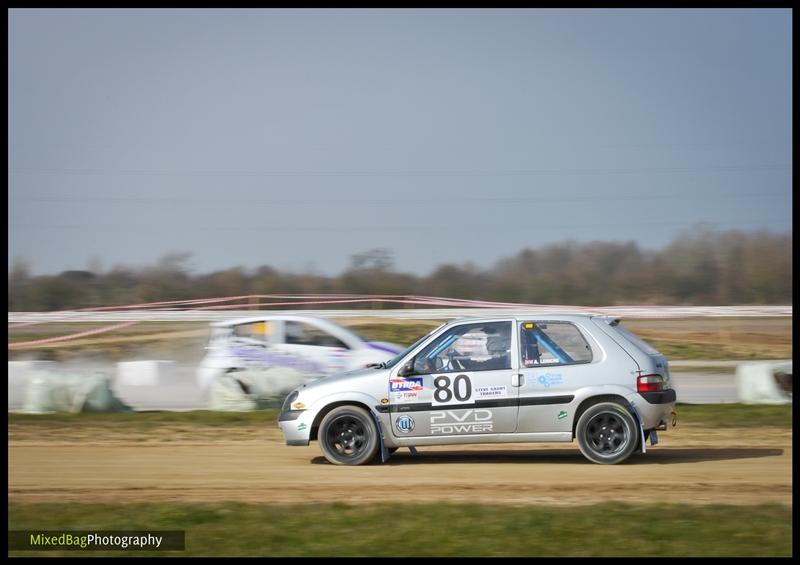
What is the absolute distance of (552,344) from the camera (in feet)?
32.0

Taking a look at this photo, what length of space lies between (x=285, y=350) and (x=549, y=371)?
6437 mm

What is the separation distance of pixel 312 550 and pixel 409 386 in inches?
136

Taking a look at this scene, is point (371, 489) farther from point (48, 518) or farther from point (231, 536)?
point (48, 518)

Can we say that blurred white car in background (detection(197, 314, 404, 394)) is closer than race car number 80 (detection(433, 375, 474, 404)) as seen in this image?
No

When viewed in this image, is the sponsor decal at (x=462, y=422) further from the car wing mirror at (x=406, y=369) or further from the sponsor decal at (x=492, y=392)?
the car wing mirror at (x=406, y=369)

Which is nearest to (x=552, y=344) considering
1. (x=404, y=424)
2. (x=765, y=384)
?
(x=404, y=424)

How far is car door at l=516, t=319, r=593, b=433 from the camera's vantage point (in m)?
9.50

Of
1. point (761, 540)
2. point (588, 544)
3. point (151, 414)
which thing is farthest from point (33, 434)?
point (761, 540)

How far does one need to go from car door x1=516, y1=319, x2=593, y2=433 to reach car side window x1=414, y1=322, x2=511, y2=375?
193 millimetres

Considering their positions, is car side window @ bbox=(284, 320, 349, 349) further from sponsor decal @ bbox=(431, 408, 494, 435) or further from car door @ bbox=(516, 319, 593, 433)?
car door @ bbox=(516, 319, 593, 433)

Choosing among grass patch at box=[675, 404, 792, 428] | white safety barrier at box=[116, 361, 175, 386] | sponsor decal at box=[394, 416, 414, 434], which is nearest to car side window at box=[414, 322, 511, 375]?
sponsor decal at box=[394, 416, 414, 434]

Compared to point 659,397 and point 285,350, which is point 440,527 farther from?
point 285,350

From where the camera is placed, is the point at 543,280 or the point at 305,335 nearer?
the point at 305,335

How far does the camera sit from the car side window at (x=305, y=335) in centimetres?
1506
